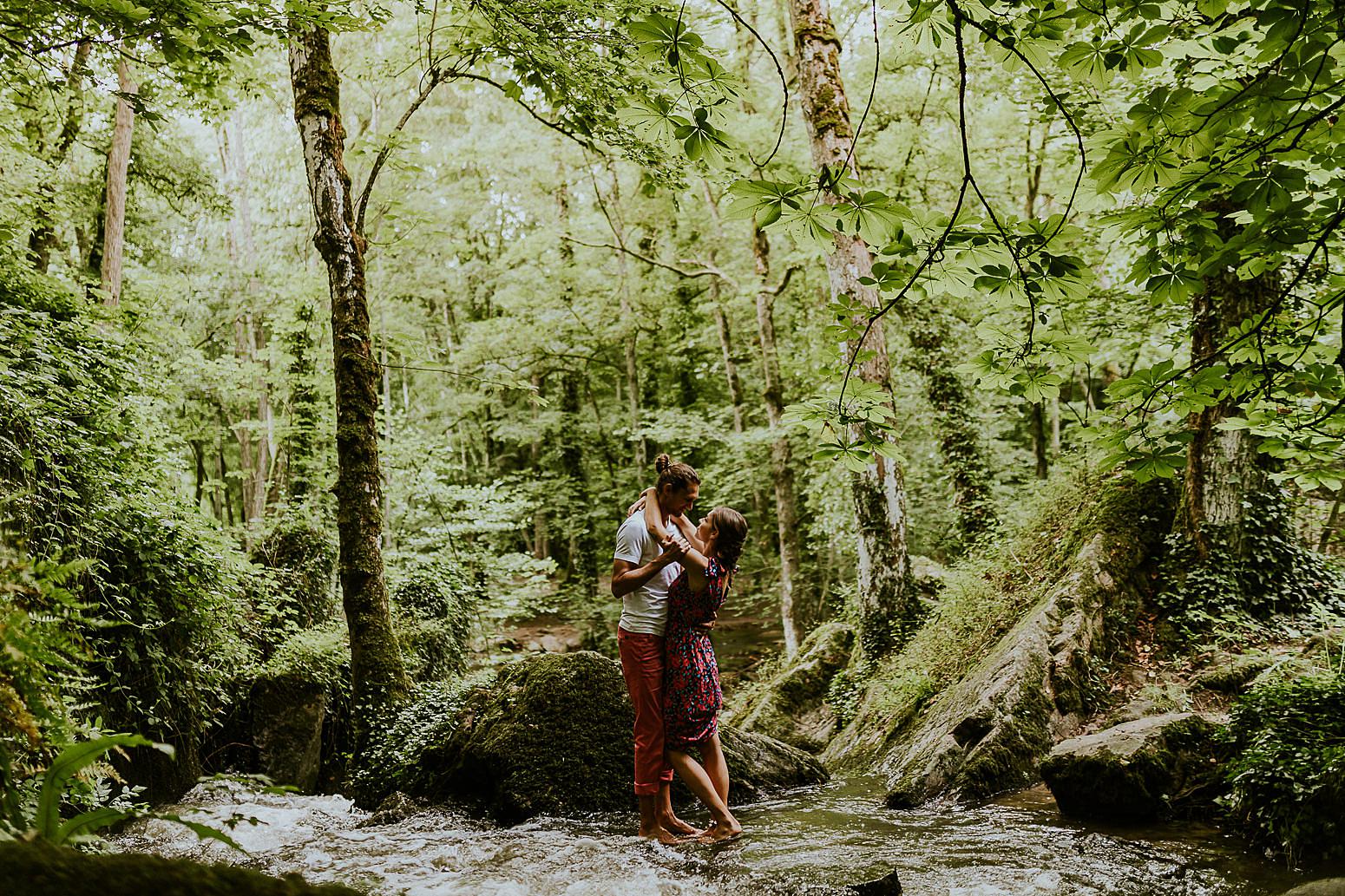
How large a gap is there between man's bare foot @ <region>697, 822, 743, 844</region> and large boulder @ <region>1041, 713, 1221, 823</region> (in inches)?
77.0

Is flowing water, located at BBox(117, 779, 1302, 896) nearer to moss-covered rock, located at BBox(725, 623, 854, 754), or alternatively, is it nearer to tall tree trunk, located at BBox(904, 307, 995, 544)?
moss-covered rock, located at BBox(725, 623, 854, 754)

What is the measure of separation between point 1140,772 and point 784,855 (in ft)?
7.04

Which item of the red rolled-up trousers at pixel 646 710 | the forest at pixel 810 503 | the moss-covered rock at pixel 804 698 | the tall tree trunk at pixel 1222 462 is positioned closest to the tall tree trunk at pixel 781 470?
the forest at pixel 810 503

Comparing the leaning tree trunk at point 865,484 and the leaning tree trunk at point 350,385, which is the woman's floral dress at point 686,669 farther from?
the leaning tree trunk at point 865,484

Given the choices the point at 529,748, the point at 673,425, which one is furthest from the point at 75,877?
the point at 673,425

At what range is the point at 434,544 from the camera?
17953 millimetres

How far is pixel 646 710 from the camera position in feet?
15.2

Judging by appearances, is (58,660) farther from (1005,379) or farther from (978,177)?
(978,177)

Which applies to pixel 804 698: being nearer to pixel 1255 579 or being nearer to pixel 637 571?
pixel 1255 579

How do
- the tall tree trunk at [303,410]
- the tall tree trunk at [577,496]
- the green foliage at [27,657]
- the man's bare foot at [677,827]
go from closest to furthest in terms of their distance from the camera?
1. the green foliage at [27,657]
2. the man's bare foot at [677,827]
3. the tall tree trunk at [303,410]
4. the tall tree trunk at [577,496]

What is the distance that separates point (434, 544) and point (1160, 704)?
50.7 feet

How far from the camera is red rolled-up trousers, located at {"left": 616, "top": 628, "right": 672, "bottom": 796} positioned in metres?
4.62

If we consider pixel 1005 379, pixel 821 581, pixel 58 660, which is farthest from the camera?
pixel 821 581

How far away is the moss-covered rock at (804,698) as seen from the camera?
31.1 feet
